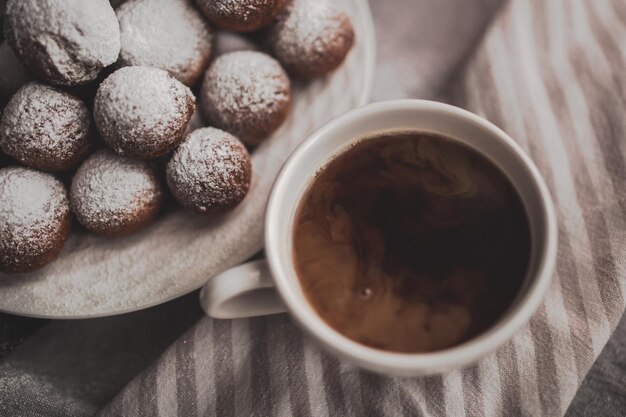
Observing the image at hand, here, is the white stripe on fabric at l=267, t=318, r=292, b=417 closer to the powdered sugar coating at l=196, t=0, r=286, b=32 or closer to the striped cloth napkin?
the striped cloth napkin

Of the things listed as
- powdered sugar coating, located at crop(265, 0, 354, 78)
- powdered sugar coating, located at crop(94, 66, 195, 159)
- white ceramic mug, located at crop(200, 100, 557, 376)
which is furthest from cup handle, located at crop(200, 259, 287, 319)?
powdered sugar coating, located at crop(265, 0, 354, 78)

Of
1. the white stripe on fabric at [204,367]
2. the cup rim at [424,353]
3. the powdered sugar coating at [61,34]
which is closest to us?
the cup rim at [424,353]

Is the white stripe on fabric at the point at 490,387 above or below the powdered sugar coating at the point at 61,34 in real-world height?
below

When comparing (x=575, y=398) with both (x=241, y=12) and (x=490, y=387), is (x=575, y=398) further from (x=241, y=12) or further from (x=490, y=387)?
(x=241, y=12)

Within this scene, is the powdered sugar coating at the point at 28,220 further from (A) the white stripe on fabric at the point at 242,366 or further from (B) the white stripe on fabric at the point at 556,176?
(B) the white stripe on fabric at the point at 556,176

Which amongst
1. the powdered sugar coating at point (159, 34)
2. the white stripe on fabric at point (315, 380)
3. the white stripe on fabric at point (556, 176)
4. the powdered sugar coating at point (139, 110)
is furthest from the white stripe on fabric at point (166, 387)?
the white stripe on fabric at point (556, 176)

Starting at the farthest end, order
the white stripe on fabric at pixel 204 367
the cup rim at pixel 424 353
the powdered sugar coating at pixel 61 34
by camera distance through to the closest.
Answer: the white stripe on fabric at pixel 204 367 < the powdered sugar coating at pixel 61 34 < the cup rim at pixel 424 353
